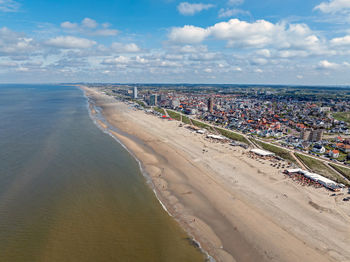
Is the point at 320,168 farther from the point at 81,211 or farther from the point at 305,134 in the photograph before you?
the point at 81,211

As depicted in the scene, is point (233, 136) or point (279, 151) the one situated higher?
point (233, 136)

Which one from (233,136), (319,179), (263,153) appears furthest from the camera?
(233,136)

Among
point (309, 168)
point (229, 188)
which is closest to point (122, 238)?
point (229, 188)

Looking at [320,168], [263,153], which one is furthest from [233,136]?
[320,168]

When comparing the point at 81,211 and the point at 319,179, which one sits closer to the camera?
the point at 81,211

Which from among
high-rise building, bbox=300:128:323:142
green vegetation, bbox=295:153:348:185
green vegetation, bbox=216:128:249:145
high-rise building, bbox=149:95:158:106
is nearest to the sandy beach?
green vegetation, bbox=295:153:348:185

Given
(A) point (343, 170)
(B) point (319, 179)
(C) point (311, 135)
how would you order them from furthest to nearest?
(C) point (311, 135) → (A) point (343, 170) → (B) point (319, 179)

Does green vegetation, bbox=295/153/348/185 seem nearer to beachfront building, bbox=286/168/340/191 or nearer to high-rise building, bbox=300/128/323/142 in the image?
beachfront building, bbox=286/168/340/191
